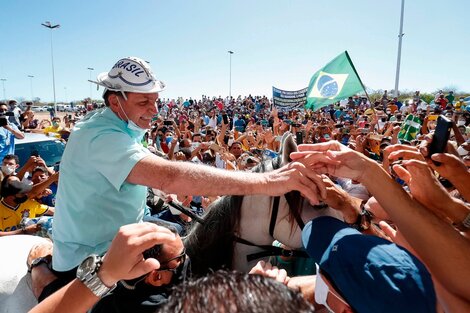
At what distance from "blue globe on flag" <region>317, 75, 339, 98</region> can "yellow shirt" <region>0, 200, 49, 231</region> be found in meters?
7.52

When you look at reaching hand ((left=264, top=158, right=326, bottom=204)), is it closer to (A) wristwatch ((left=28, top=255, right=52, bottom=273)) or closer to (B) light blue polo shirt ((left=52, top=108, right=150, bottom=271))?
(B) light blue polo shirt ((left=52, top=108, right=150, bottom=271))

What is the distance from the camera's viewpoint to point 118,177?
64.7 inches

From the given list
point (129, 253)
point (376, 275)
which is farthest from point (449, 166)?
point (129, 253)

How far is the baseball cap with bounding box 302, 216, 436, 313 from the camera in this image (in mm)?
1015

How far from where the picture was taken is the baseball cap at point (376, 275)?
1.01 meters

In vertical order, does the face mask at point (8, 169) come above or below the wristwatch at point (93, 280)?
below

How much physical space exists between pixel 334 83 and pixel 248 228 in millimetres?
7838

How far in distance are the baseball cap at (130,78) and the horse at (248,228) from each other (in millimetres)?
870

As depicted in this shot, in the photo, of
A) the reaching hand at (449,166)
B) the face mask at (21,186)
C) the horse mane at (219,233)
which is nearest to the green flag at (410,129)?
the reaching hand at (449,166)

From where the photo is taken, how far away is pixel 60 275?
6.32 ft

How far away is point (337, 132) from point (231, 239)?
9691 millimetres

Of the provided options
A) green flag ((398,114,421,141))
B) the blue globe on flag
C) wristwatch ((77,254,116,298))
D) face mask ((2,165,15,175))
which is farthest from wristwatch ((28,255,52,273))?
green flag ((398,114,421,141))

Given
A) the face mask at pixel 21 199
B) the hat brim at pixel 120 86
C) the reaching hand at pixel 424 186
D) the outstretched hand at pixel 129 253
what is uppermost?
the hat brim at pixel 120 86

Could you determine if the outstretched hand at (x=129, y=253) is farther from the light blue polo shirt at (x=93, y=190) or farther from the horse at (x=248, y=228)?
the horse at (x=248, y=228)
